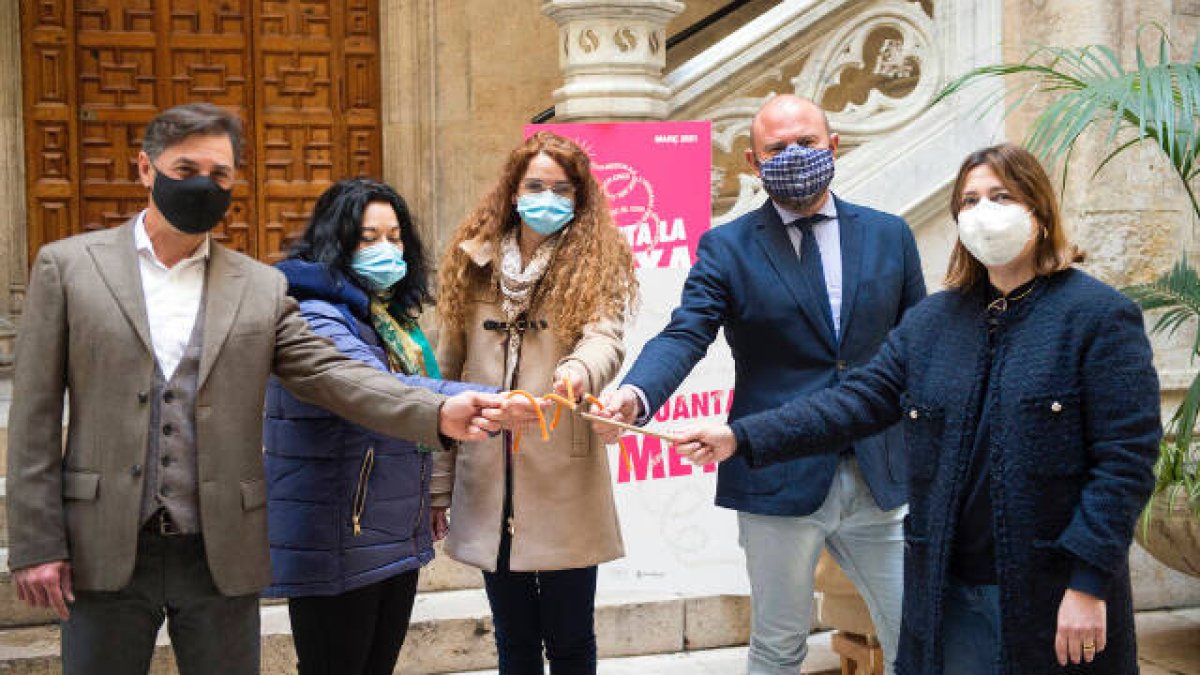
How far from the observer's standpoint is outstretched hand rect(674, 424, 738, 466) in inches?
128

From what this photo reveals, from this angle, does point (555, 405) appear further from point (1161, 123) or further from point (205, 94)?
point (205, 94)

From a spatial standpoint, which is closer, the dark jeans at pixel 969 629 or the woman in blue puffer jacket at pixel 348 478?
the dark jeans at pixel 969 629

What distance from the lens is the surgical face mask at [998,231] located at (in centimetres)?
285

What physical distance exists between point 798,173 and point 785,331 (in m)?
0.41

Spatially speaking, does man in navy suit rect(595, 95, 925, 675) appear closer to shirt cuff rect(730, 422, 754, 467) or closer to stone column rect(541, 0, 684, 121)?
shirt cuff rect(730, 422, 754, 467)

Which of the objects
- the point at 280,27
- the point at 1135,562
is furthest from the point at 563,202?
the point at 280,27

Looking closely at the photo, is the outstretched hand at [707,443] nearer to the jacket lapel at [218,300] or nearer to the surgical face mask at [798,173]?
the surgical face mask at [798,173]

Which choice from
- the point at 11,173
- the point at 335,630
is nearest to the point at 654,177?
the point at 335,630

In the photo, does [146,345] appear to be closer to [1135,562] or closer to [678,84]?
[678,84]

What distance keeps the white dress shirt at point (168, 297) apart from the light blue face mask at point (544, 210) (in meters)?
0.88

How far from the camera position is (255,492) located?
3121mm

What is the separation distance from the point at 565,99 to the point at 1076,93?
2091mm

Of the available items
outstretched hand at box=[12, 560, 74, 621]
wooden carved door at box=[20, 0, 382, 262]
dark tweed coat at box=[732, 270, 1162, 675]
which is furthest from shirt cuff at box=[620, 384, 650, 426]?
wooden carved door at box=[20, 0, 382, 262]

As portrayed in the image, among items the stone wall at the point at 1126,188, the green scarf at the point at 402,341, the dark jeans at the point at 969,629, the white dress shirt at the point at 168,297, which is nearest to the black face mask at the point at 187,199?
the white dress shirt at the point at 168,297
